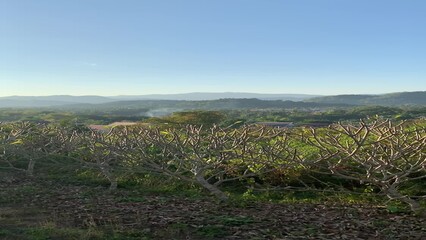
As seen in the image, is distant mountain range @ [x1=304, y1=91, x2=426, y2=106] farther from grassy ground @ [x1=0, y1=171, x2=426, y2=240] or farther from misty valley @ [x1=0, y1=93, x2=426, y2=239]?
grassy ground @ [x1=0, y1=171, x2=426, y2=240]

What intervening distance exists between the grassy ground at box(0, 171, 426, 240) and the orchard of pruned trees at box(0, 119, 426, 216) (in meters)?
0.56

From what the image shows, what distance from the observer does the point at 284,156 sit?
884cm

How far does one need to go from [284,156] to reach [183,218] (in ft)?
9.18

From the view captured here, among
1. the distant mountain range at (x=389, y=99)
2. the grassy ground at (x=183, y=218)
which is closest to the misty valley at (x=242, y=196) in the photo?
the grassy ground at (x=183, y=218)

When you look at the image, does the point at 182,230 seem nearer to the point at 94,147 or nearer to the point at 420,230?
the point at 420,230

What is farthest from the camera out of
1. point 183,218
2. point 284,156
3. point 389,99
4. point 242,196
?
point 389,99

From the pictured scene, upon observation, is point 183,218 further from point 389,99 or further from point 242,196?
point 389,99

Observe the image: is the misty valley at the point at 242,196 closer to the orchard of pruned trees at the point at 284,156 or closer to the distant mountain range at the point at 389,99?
the orchard of pruned trees at the point at 284,156

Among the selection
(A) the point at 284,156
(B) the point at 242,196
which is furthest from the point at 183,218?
(A) the point at 284,156

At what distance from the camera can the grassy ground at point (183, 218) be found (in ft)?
20.0

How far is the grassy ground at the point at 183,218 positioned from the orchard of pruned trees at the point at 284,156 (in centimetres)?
56

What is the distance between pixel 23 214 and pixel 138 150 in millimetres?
→ 2874

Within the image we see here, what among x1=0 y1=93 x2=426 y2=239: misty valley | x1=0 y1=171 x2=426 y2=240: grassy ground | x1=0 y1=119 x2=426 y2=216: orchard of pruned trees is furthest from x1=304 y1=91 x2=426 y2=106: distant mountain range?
x1=0 y1=171 x2=426 y2=240: grassy ground

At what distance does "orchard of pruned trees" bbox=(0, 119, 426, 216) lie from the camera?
282 inches
